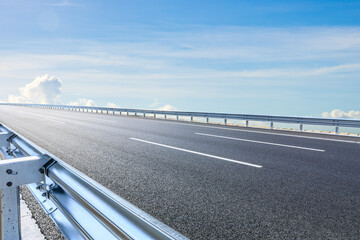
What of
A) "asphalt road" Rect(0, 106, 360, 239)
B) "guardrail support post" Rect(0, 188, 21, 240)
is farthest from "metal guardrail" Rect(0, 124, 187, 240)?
"asphalt road" Rect(0, 106, 360, 239)

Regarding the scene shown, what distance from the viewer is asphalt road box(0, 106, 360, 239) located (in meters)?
3.74

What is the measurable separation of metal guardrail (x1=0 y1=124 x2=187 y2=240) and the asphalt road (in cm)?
156

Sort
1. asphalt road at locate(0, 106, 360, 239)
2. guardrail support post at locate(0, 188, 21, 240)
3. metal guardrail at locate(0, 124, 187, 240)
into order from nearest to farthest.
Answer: metal guardrail at locate(0, 124, 187, 240)
guardrail support post at locate(0, 188, 21, 240)
asphalt road at locate(0, 106, 360, 239)

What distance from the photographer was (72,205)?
251 centimetres

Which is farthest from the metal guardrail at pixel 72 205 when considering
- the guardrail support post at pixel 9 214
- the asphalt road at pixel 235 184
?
the asphalt road at pixel 235 184

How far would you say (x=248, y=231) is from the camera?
11.7ft

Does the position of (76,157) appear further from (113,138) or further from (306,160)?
(306,160)

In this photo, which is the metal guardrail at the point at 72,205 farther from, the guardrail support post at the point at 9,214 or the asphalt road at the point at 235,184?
the asphalt road at the point at 235,184

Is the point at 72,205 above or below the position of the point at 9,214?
above

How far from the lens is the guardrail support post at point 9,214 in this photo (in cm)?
258

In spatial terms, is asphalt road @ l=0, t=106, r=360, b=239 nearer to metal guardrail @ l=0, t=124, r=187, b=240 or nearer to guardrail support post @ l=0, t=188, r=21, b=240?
metal guardrail @ l=0, t=124, r=187, b=240

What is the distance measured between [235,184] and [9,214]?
3.88 meters

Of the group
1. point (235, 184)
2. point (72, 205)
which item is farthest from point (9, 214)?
point (235, 184)

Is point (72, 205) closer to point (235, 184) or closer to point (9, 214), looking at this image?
point (9, 214)
